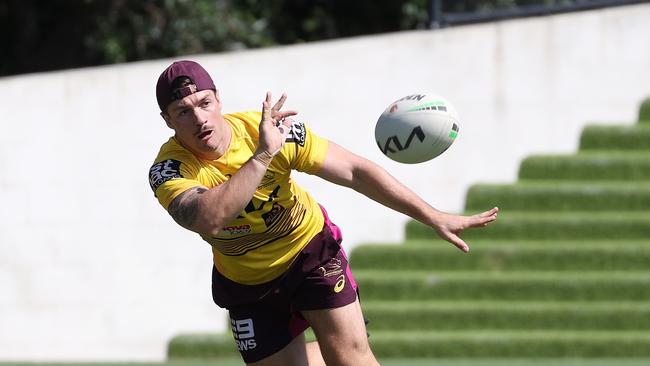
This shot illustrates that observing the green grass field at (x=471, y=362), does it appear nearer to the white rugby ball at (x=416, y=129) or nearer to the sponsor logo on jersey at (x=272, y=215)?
the white rugby ball at (x=416, y=129)

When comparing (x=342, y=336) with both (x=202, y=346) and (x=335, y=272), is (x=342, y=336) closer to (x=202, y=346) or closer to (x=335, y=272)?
(x=335, y=272)

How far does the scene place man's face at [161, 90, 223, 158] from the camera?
17.6ft

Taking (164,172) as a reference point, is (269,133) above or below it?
above

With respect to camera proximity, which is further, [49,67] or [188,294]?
[49,67]

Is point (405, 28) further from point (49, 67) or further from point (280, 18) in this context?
point (49, 67)

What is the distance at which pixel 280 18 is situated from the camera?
45.4ft

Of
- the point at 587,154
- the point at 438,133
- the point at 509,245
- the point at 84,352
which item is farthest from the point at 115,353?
the point at 438,133

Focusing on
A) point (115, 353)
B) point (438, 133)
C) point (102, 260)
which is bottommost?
point (115, 353)

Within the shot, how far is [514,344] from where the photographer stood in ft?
31.3

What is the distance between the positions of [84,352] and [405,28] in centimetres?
566

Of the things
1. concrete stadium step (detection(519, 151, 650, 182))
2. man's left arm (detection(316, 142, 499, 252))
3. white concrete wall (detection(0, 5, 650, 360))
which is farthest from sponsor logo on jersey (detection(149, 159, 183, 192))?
concrete stadium step (detection(519, 151, 650, 182))

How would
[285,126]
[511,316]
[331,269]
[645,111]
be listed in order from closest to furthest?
[285,126] < [331,269] < [511,316] < [645,111]

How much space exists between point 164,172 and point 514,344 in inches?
194

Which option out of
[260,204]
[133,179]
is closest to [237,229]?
[260,204]
